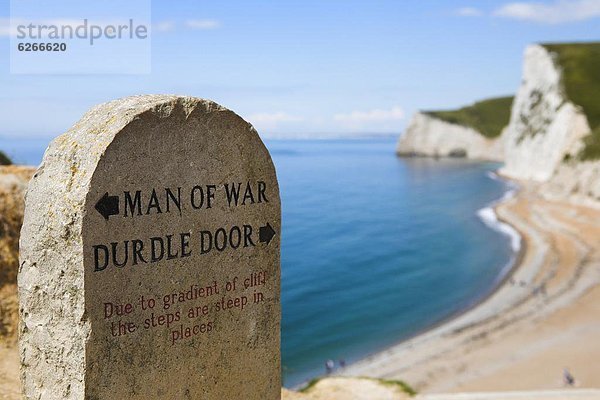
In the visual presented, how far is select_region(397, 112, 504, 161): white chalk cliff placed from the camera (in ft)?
371

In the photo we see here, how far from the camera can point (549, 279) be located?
110 ft

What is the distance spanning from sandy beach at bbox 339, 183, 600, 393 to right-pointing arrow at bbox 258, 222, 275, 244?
52.9 ft

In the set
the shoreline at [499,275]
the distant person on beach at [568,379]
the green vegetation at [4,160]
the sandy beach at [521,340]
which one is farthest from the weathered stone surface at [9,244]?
the distant person on beach at [568,379]

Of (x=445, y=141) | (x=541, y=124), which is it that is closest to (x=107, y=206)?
(x=541, y=124)

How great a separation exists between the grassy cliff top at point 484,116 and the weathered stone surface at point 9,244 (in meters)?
109

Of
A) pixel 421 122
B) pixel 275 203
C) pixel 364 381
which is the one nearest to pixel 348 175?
pixel 421 122

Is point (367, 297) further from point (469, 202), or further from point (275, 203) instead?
point (469, 202)

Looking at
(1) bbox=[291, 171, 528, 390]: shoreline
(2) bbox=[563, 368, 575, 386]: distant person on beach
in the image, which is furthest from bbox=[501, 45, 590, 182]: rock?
(2) bbox=[563, 368, 575, 386]: distant person on beach

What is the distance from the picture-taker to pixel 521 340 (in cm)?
2512

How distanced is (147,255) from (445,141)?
119 m

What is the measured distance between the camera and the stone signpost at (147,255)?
469cm

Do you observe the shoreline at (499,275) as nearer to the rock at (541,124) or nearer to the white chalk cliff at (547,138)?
the white chalk cliff at (547,138)

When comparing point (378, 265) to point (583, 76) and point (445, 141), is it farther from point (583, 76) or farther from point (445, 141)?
point (445, 141)

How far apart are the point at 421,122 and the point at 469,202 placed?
6066 centimetres
